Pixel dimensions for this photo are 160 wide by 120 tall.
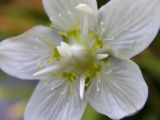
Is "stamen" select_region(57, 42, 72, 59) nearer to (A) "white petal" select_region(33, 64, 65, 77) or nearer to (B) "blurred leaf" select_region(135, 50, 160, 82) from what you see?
(A) "white petal" select_region(33, 64, 65, 77)

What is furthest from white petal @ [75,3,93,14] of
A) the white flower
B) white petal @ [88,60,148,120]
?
white petal @ [88,60,148,120]

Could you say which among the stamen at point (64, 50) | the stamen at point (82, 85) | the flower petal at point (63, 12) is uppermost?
the flower petal at point (63, 12)

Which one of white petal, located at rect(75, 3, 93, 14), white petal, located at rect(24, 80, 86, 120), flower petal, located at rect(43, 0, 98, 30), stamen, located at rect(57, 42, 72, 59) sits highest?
white petal, located at rect(75, 3, 93, 14)

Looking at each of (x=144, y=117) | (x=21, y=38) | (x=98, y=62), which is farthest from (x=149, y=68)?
(x=21, y=38)

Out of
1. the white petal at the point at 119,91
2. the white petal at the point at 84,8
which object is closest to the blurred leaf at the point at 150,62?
the white petal at the point at 119,91

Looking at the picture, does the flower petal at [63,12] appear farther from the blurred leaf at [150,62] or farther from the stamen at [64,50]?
the blurred leaf at [150,62]

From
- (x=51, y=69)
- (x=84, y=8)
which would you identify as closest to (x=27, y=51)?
(x=51, y=69)
